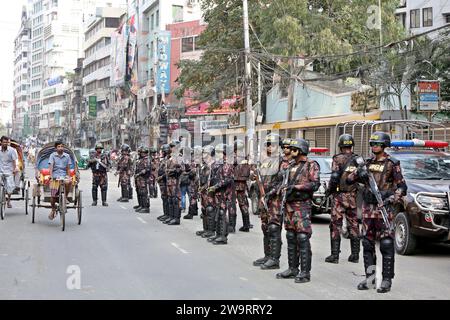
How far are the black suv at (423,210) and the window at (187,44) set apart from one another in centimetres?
5115

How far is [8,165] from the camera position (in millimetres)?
16281

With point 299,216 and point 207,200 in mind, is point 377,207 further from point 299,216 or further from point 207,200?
point 207,200

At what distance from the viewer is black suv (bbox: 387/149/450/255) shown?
10.7 m

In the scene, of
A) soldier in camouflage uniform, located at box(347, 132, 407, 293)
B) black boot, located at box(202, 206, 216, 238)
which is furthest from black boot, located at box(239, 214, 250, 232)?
soldier in camouflage uniform, located at box(347, 132, 407, 293)

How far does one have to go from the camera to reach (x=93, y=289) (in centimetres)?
808

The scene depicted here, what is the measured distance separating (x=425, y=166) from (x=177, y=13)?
58566mm

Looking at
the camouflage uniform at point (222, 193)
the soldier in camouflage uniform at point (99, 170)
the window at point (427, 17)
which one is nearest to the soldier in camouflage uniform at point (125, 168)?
the soldier in camouflage uniform at point (99, 170)

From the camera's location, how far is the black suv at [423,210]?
1071cm

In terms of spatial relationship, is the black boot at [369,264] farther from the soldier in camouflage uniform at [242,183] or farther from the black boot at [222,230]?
the soldier in camouflage uniform at [242,183]

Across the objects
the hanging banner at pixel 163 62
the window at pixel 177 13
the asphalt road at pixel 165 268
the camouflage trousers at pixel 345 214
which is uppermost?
the window at pixel 177 13

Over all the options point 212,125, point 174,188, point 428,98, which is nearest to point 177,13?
point 212,125

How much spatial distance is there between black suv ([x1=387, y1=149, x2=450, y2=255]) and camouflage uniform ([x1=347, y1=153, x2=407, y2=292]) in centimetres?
260
